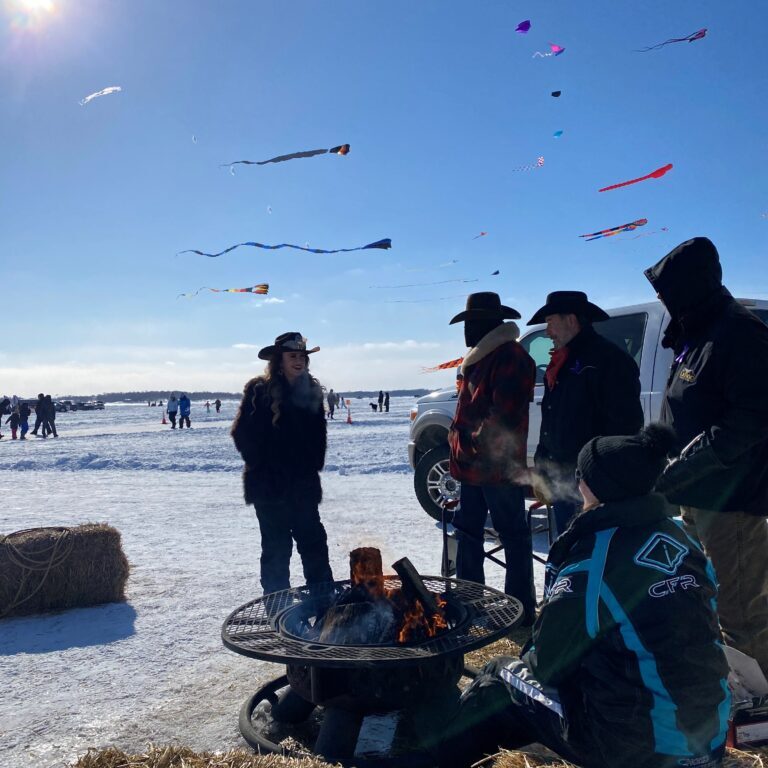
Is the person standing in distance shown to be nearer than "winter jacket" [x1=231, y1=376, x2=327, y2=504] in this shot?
Yes

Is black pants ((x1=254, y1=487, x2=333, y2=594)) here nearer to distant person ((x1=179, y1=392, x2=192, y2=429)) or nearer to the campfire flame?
the campfire flame

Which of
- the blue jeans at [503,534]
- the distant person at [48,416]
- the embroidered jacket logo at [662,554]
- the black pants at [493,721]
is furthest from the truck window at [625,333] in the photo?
the distant person at [48,416]

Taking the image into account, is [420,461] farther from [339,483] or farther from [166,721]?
[339,483]

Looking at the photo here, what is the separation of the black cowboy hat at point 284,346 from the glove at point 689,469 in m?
2.62

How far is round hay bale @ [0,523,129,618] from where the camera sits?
4824 millimetres

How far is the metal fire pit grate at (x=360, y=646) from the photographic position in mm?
2568

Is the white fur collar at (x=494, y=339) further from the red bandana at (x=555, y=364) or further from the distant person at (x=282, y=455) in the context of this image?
the distant person at (x=282, y=455)

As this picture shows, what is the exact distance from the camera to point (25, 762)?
2.86m

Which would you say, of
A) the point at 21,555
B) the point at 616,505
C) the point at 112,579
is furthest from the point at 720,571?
the point at 21,555

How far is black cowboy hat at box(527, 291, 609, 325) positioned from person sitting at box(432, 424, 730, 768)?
1863mm

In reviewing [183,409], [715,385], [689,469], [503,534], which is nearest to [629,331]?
[503,534]

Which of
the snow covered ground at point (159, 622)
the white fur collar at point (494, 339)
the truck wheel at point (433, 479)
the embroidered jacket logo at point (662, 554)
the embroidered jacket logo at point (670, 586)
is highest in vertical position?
the white fur collar at point (494, 339)

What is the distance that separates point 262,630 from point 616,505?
1.81 meters

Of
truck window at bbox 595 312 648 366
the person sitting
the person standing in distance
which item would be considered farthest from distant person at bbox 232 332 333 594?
truck window at bbox 595 312 648 366
